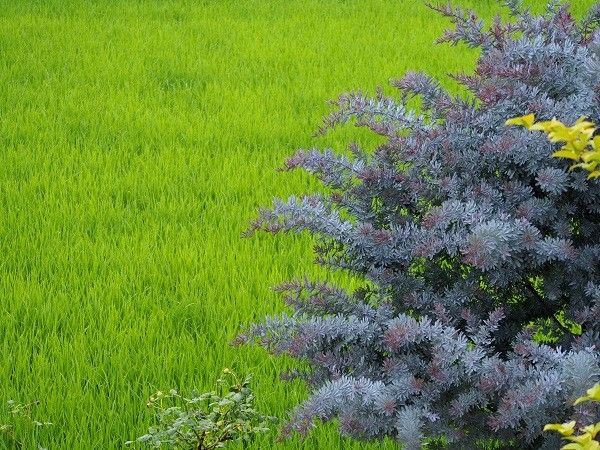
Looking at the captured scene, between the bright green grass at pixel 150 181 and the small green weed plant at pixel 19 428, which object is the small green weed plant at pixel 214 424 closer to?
the bright green grass at pixel 150 181

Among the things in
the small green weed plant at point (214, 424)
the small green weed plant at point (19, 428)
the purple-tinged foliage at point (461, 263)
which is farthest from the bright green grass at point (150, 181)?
the purple-tinged foliage at point (461, 263)

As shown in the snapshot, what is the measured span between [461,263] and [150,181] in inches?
127

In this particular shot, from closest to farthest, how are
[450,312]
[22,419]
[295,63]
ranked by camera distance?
1. [450,312]
2. [22,419]
3. [295,63]

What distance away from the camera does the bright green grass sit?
326cm

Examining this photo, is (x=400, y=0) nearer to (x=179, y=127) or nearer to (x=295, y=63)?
(x=295, y=63)

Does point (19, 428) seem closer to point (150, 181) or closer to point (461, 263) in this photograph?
point (461, 263)

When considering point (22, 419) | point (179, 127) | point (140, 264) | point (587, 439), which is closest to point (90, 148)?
point (179, 127)

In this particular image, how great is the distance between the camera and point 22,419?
2906mm

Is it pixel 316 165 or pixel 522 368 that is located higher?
pixel 316 165

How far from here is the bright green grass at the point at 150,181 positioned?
3258 millimetres

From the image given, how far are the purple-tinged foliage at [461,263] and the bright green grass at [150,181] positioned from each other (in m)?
0.86

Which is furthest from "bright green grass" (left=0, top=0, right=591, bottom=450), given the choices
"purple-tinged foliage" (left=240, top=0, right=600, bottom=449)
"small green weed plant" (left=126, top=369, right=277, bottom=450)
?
"purple-tinged foliage" (left=240, top=0, right=600, bottom=449)

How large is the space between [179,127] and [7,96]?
147cm

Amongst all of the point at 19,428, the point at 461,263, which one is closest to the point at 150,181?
the point at 19,428
